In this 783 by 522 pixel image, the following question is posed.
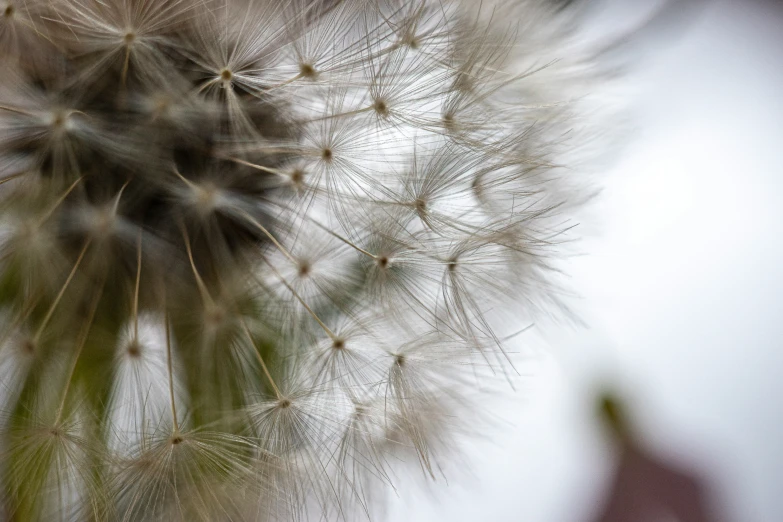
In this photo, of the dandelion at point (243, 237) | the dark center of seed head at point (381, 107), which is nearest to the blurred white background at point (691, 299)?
the dandelion at point (243, 237)

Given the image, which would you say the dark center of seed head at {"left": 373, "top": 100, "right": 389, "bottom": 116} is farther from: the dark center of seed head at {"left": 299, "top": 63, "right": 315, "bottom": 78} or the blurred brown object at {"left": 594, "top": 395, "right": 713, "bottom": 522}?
the blurred brown object at {"left": 594, "top": 395, "right": 713, "bottom": 522}

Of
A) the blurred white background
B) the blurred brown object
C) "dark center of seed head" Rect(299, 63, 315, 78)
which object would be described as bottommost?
the blurred brown object

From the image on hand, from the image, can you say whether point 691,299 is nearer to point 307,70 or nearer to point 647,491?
point 647,491

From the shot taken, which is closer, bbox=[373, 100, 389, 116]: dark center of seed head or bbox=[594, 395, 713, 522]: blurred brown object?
bbox=[373, 100, 389, 116]: dark center of seed head

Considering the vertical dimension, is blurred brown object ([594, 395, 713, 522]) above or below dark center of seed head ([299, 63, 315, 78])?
below

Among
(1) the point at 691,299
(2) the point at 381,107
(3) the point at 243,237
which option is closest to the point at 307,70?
(2) the point at 381,107

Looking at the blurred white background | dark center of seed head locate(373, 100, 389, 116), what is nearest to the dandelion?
dark center of seed head locate(373, 100, 389, 116)
